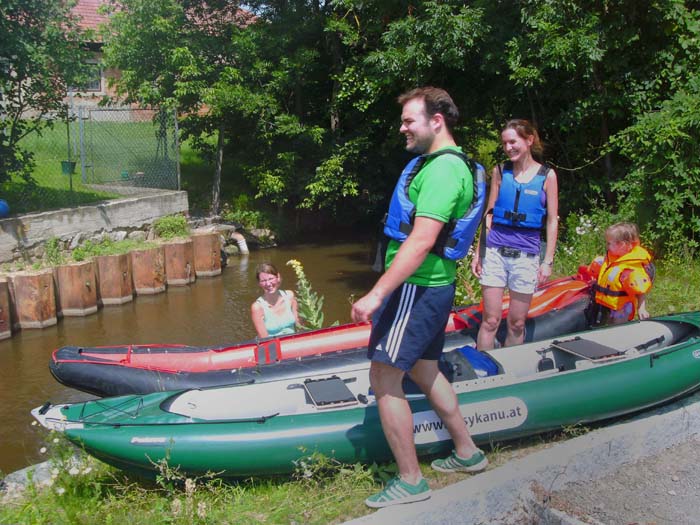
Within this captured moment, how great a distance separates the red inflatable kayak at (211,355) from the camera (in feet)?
15.7

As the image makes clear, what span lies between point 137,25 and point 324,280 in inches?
260

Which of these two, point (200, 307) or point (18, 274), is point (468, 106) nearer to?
point (200, 307)

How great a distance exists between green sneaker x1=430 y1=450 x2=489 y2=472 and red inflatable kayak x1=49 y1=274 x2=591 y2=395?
168cm

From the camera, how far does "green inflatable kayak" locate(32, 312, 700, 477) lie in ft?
11.6

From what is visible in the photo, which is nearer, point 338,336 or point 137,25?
point 338,336

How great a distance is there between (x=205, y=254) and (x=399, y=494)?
9.65 meters

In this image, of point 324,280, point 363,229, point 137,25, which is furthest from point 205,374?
point 363,229

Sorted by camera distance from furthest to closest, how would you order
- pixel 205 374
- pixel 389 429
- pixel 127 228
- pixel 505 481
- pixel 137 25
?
pixel 137 25
pixel 127 228
pixel 205 374
pixel 505 481
pixel 389 429

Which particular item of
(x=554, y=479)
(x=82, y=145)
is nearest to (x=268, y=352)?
(x=554, y=479)

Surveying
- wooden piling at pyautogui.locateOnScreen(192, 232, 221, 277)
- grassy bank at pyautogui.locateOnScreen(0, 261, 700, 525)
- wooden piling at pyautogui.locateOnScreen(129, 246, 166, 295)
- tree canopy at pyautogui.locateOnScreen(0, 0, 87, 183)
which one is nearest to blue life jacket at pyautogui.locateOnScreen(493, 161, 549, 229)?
grassy bank at pyautogui.locateOnScreen(0, 261, 700, 525)

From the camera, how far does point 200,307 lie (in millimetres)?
10516

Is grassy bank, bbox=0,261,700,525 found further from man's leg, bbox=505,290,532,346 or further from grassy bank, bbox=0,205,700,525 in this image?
man's leg, bbox=505,290,532,346

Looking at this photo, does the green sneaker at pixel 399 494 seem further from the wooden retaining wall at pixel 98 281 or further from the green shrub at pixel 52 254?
the green shrub at pixel 52 254

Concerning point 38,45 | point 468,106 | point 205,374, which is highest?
point 38,45
